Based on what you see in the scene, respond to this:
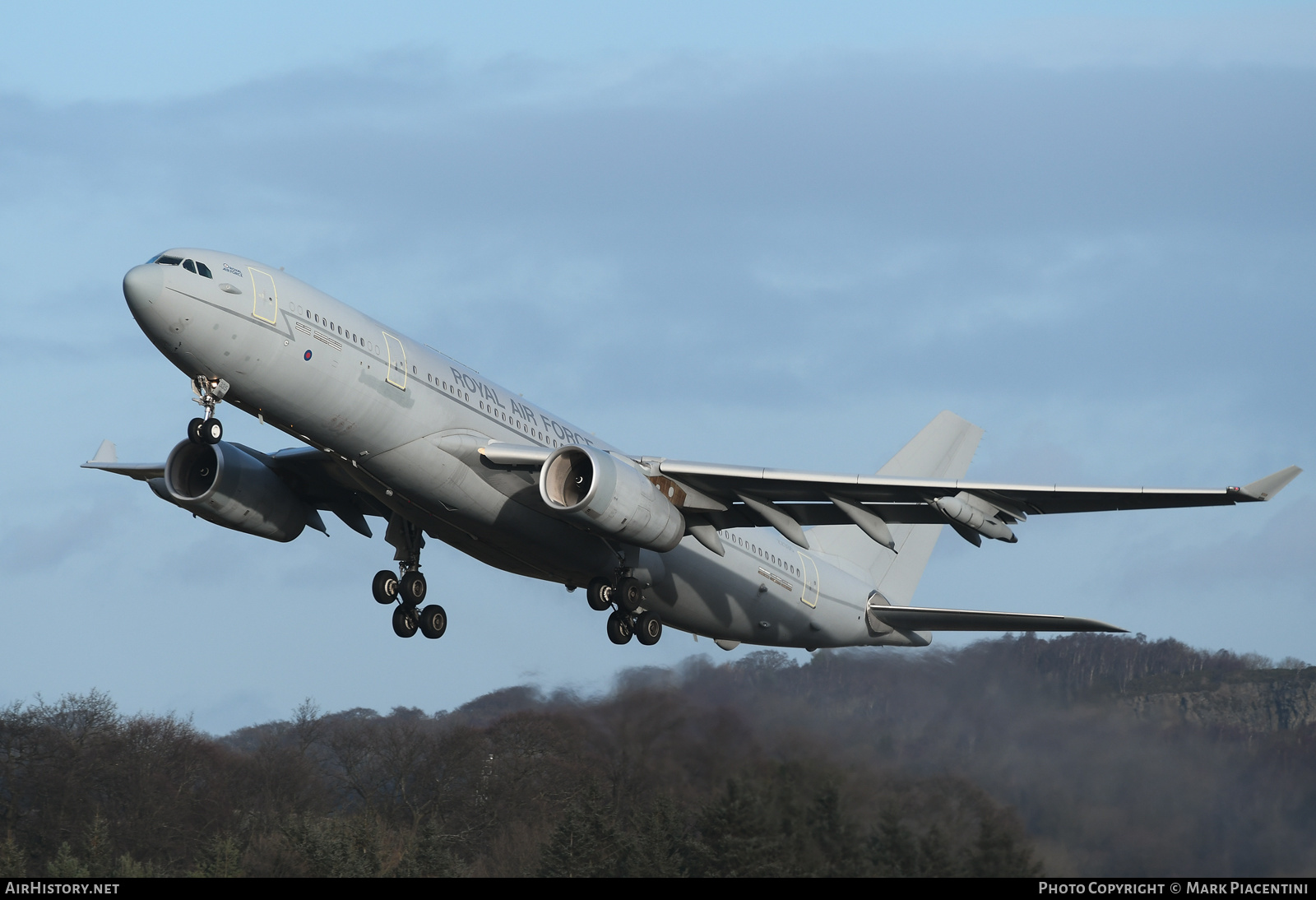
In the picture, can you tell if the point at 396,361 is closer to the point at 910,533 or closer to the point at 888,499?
the point at 888,499

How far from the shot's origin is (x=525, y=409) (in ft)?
102

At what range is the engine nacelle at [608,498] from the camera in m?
28.2

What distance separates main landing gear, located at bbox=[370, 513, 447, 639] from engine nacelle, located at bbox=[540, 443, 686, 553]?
604 cm

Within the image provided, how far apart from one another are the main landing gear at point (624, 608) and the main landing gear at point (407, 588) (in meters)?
3.98

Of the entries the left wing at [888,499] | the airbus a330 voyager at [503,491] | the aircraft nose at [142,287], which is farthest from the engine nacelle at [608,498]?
the aircraft nose at [142,287]

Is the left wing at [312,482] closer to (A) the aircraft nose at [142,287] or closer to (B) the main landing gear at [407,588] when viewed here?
(B) the main landing gear at [407,588]

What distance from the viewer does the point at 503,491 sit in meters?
29.3

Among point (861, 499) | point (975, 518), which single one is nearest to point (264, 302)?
point (861, 499)

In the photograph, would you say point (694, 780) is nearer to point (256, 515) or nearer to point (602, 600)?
point (602, 600)

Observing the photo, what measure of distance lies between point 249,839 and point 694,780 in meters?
17.2

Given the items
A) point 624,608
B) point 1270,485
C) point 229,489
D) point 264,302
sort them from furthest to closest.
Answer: point 229,489, point 624,608, point 264,302, point 1270,485

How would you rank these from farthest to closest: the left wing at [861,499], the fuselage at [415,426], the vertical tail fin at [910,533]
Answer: the vertical tail fin at [910,533]
the left wing at [861,499]
the fuselage at [415,426]

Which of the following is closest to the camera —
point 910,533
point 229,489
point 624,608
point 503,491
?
point 503,491

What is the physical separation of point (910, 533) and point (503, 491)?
1401cm
